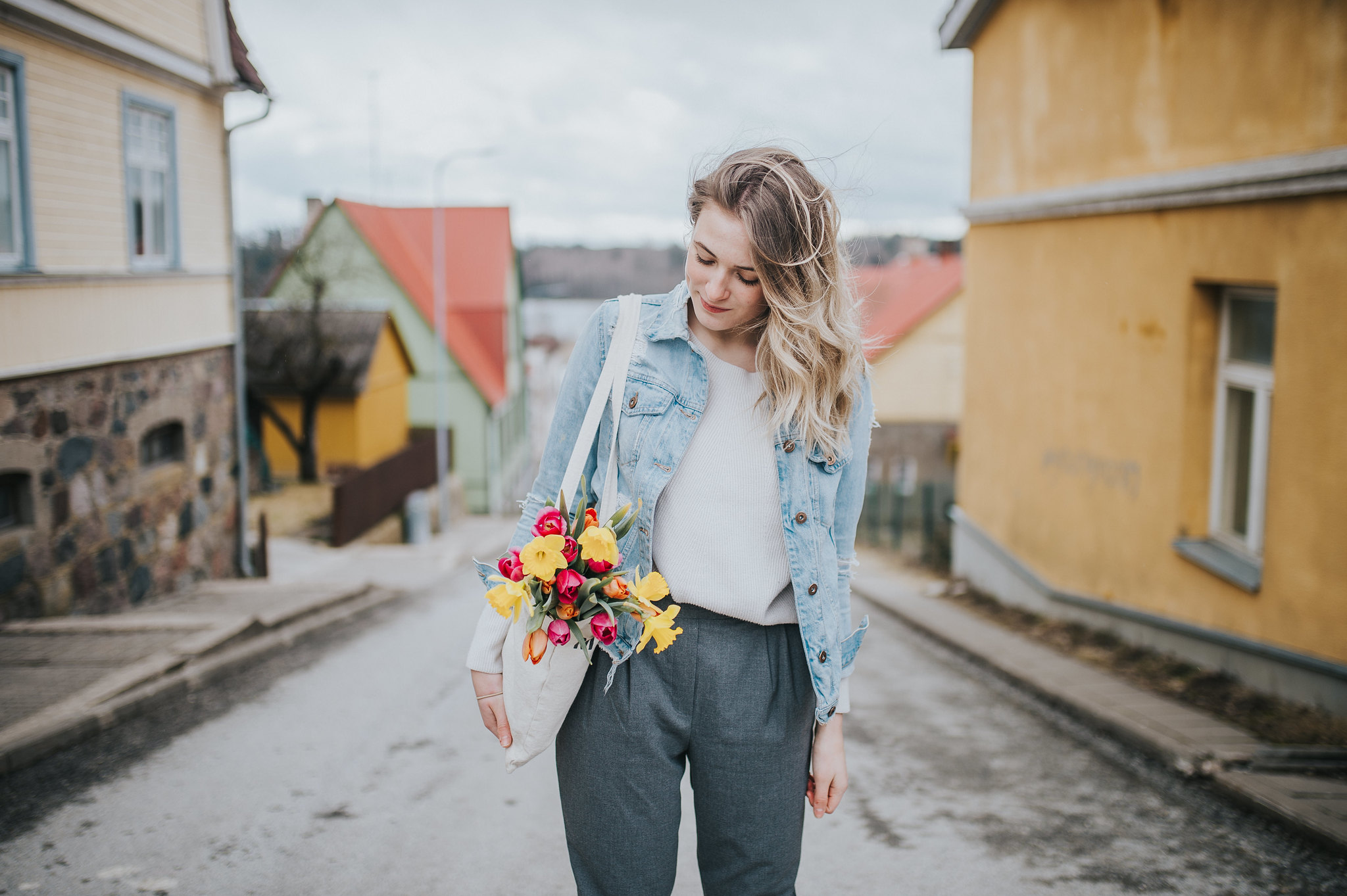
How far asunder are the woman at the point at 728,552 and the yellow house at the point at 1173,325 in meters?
4.27

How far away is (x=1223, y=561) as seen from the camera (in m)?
6.18

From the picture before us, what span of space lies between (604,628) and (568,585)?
101 mm

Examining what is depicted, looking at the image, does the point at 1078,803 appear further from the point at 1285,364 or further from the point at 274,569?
the point at 274,569

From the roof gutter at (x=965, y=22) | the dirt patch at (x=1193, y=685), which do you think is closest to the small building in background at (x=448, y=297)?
the roof gutter at (x=965, y=22)

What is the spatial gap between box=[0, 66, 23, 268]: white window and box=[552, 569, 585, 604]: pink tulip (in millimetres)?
6742

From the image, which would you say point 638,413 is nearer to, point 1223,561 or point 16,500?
point 1223,561

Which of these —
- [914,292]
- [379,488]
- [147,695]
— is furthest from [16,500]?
[914,292]

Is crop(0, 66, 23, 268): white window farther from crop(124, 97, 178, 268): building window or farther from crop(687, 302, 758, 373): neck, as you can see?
crop(687, 302, 758, 373): neck

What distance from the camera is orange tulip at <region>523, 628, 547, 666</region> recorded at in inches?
73.7

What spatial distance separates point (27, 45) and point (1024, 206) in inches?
311

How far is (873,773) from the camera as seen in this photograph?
4.53 metres

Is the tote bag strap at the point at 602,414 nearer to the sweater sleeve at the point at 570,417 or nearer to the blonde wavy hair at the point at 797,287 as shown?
the sweater sleeve at the point at 570,417

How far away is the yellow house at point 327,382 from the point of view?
2095cm

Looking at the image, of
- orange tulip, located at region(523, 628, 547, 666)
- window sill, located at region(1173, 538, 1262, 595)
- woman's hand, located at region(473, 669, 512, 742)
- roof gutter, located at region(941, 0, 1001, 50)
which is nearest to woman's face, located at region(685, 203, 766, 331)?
orange tulip, located at region(523, 628, 547, 666)
